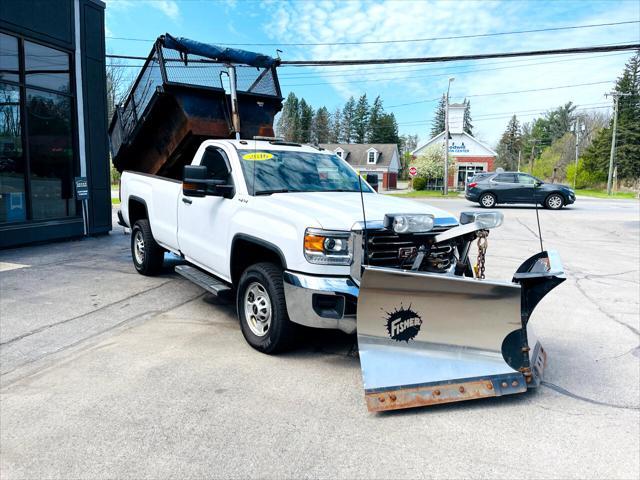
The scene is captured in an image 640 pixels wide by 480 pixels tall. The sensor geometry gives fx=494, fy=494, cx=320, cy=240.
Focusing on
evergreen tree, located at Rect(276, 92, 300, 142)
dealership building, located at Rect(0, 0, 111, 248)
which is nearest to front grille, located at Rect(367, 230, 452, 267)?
dealership building, located at Rect(0, 0, 111, 248)

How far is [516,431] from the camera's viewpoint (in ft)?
10.6

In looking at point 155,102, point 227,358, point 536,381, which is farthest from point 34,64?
point 536,381

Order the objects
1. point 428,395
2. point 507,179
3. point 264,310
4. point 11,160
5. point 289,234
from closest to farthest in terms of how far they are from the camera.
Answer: point 428,395, point 289,234, point 264,310, point 11,160, point 507,179

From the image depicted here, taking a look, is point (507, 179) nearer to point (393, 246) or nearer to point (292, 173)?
point (292, 173)

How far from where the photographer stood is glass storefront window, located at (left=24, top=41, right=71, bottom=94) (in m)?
9.84

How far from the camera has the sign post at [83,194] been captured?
1080 centimetres

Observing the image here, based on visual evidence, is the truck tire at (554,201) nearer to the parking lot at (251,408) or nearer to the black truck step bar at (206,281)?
the parking lot at (251,408)

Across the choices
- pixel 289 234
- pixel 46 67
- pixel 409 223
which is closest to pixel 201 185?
pixel 289 234

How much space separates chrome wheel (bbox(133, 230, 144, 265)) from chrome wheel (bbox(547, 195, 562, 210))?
19.8 meters

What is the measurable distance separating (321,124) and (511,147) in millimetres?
38798

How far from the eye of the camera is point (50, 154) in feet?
34.9

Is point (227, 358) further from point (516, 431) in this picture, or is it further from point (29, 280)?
point (29, 280)

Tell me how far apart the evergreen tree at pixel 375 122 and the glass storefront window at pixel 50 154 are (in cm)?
8410

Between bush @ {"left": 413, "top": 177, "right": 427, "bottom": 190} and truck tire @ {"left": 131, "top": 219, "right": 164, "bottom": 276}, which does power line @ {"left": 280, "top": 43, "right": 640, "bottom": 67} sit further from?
bush @ {"left": 413, "top": 177, "right": 427, "bottom": 190}
